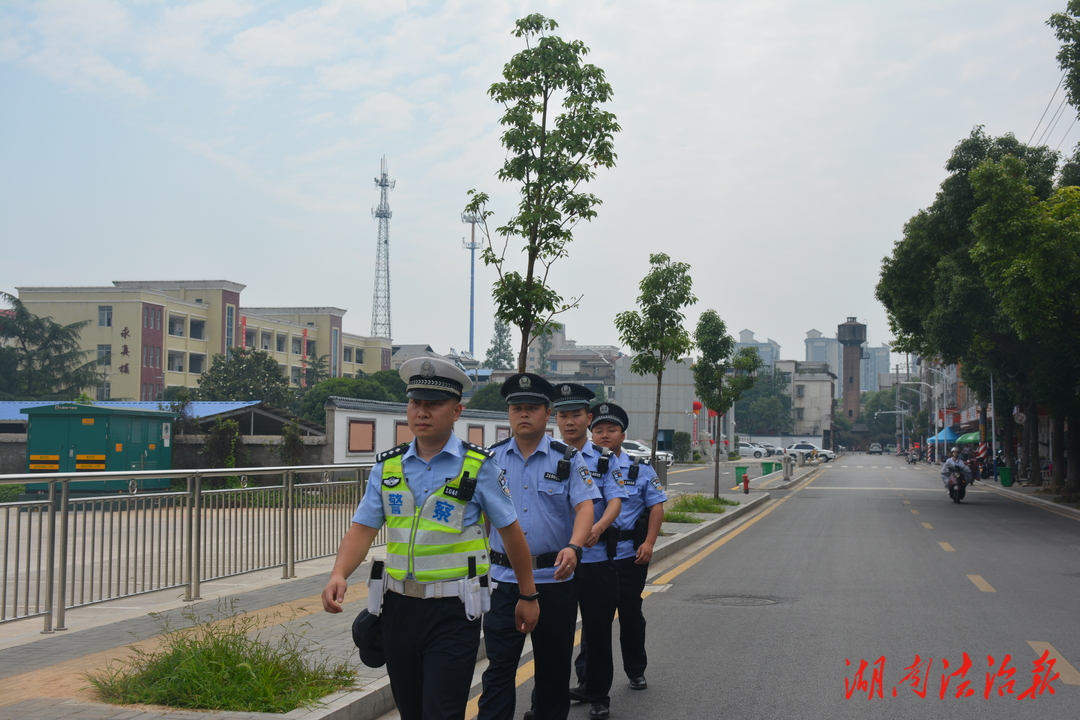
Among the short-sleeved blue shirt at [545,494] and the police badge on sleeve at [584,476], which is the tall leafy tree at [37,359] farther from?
the police badge on sleeve at [584,476]

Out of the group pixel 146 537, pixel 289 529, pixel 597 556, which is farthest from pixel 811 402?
pixel 597 556

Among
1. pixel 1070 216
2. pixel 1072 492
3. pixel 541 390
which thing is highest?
pixel 1070 216

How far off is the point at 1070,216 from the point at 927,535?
330 inches

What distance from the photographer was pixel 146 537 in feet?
29.1

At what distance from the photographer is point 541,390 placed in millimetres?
5043

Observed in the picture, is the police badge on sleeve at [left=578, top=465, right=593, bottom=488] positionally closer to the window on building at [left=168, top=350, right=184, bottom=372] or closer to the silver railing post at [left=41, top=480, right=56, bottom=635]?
the silver railing post at [left=41, top=480, right=56, bottom=635]

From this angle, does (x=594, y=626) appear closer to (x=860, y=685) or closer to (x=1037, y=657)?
(x=860, y=685)

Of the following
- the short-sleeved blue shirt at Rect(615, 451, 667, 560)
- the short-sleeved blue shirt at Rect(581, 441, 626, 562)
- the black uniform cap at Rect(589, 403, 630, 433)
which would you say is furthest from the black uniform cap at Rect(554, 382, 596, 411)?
the black uniform cap at Rect(589, 403, 630, 433)

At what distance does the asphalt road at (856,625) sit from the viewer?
6250mm

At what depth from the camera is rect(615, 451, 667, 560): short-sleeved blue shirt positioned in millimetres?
6508

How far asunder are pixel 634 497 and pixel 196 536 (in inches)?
195

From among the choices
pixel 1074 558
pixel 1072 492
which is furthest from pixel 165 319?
pixel 1074 558

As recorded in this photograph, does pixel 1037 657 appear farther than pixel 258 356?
No

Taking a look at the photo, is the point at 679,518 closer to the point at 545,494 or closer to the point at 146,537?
the point at 146,537
